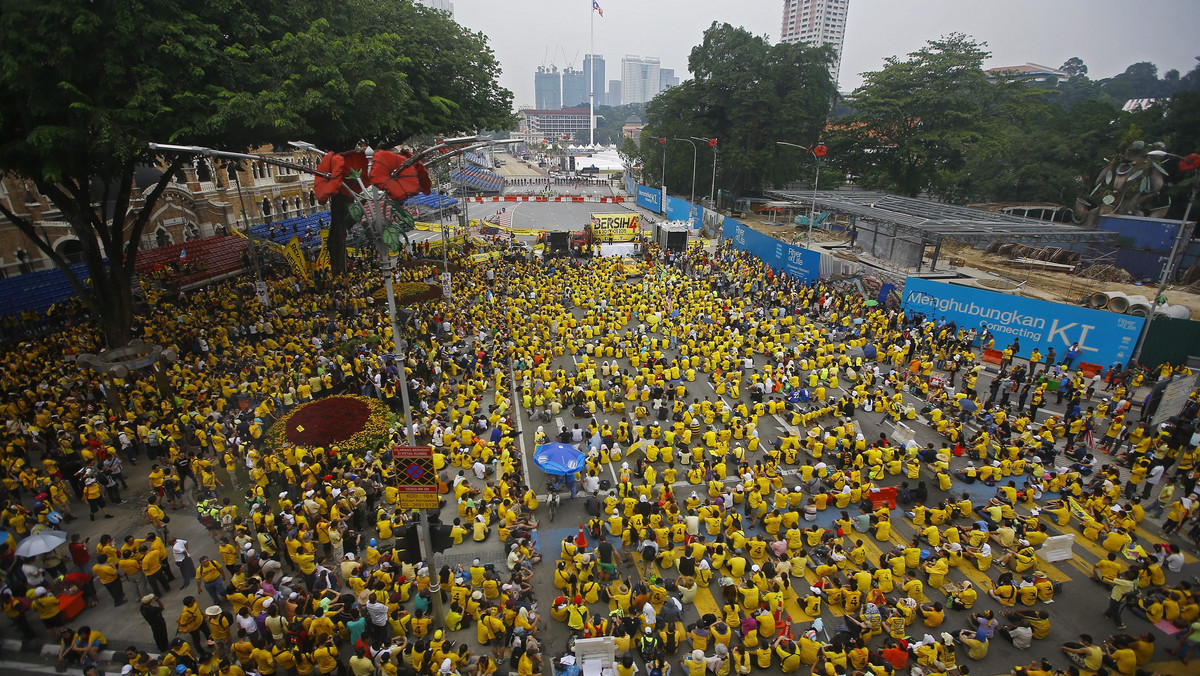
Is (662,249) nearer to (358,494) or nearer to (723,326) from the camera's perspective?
(723,326)

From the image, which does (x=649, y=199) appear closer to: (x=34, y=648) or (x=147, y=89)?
(x=147, y=89)

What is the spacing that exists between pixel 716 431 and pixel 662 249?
90.7 ft

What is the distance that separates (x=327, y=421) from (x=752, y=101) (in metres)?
58.7

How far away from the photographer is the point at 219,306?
2647 cm

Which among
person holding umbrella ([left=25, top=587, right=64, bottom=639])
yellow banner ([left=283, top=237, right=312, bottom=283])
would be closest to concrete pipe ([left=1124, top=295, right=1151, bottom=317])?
person holding umbrella ([left=25, top=587, right=64, bottom=639])

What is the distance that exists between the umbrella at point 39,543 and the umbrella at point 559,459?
30.3ft

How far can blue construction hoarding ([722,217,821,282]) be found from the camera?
1349 inches

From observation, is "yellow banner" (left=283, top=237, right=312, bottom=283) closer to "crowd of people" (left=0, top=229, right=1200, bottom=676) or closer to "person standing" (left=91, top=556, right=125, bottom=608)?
"crowd of people" (left=0, top=229, right=1200, bottom=676)

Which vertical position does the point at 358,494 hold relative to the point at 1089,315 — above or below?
below

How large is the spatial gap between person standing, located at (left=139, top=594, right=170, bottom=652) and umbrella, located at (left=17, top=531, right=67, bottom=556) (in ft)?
6.62

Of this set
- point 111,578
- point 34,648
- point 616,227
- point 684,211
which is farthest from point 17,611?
point 684,211

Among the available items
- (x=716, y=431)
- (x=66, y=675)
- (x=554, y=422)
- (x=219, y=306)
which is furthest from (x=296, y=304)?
(x=716, y=431)

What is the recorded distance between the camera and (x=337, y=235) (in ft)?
107

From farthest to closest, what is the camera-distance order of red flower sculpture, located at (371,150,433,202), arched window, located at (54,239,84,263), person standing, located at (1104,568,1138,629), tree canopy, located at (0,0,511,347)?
arched window, located at (54,239,84,263)
tree canopy, located at (0,0,511,347)
person standing, located at (1104,568,1138,629)
red flower sculpture, located at (371,150,433,202)
